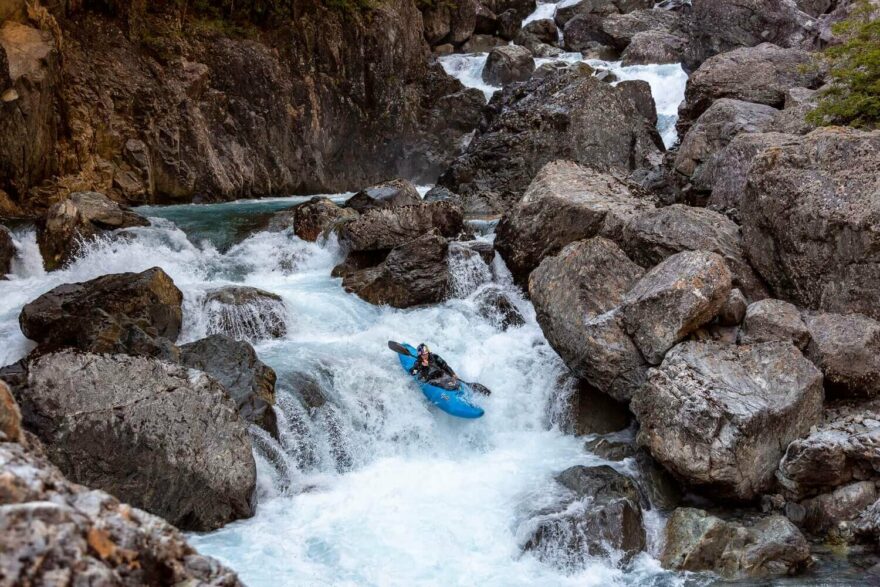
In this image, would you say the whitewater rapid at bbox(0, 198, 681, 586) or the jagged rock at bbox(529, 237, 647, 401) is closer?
the whitewater rapid at bbox(0, 198, 681, 586)

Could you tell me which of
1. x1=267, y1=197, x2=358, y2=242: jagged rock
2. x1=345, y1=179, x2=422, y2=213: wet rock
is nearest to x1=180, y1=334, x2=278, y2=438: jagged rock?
x1=267, y1=197, x2=358, y2=242: jagged rock

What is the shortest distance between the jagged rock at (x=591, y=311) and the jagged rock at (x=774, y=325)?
1.32m

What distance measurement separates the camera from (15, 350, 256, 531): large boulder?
6488 millimetres

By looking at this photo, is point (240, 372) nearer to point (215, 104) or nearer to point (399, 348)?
point (399, 348)

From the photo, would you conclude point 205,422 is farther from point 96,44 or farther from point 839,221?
point 96,44

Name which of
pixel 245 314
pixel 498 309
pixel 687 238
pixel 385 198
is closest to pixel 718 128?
pixel 687 238

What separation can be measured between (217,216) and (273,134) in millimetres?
4597

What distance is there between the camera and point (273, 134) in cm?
1955

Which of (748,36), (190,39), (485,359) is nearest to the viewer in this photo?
(485,359)

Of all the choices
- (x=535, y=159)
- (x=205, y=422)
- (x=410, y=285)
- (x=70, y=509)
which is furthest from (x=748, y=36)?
(x=70, y=509)

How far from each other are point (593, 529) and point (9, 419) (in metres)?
5.61

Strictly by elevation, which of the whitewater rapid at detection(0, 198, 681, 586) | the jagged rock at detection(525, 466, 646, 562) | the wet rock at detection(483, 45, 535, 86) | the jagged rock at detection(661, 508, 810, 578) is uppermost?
the wet rock at detection(483, 45, 535, 86)

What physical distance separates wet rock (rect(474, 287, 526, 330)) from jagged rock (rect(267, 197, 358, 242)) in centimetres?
358

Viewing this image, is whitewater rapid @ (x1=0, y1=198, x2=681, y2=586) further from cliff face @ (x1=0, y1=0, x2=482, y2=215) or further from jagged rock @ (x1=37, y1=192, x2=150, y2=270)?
cliff face @ (x1=0, y1=0, x2=482, y2=215)
